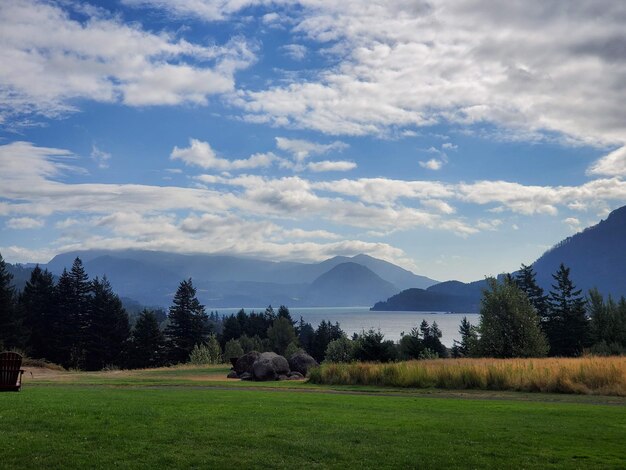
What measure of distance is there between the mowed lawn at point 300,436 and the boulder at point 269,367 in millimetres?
19471

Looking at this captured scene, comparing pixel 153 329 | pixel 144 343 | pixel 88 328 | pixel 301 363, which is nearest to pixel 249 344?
pixel 153 329

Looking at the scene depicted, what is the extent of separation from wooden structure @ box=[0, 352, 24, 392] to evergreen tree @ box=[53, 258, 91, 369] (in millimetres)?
61349

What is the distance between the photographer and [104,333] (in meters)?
82.4

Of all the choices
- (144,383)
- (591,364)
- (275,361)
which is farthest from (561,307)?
(144,383)

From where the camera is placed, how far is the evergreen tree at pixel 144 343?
83.2 meters

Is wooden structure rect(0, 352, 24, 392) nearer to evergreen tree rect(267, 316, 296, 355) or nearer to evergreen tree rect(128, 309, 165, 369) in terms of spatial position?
evergreen tree rect(128, 309, 165, 369)

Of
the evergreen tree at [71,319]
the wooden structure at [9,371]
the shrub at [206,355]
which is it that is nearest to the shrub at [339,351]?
the shrub at [206,355]

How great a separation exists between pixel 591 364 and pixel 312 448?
16546mm

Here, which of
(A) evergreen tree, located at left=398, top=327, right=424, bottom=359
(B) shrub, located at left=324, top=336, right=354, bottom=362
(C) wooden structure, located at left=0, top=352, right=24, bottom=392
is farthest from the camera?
(A) evergreen tree, located at left=398, top=327, right=424, bottom=359

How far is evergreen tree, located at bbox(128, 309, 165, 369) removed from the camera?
3278 inches

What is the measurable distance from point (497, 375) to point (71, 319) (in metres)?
71.3

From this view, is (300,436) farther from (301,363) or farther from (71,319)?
(71,319)

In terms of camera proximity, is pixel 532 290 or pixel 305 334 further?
pixel 305 334

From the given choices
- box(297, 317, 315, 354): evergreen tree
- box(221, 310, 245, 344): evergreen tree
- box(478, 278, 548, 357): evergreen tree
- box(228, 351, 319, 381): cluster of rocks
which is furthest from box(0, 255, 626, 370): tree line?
box(297, 317, 315, 354): evergreen tree
